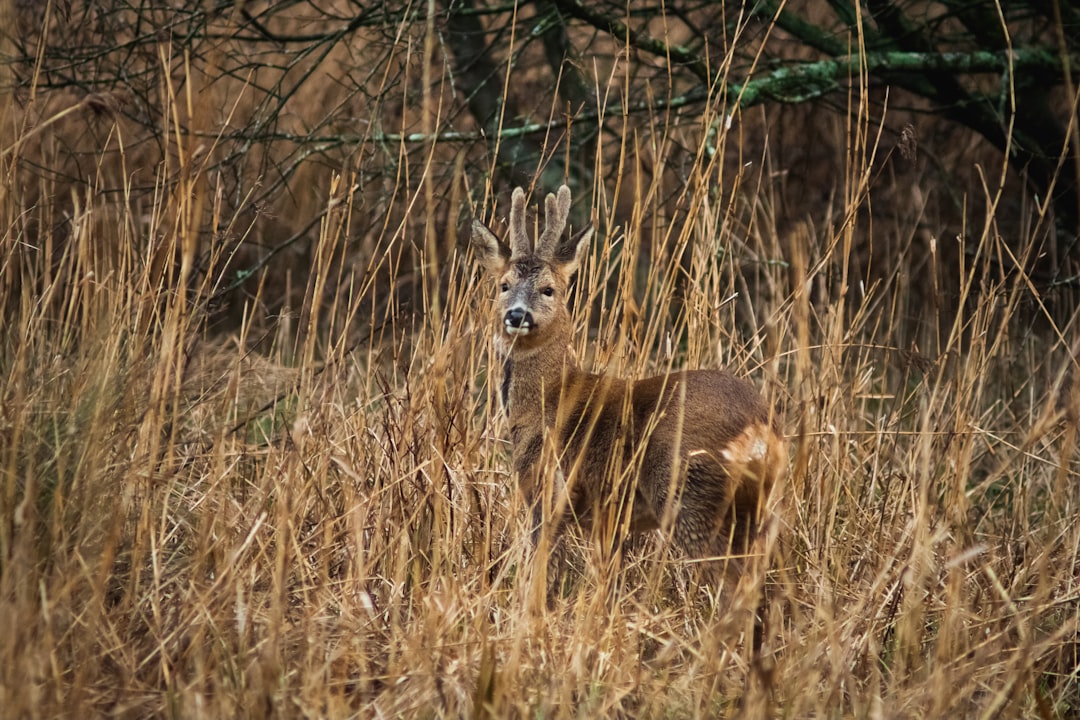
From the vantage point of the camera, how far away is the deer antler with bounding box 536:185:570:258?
4.54 metres

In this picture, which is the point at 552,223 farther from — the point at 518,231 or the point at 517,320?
the point at 517,320

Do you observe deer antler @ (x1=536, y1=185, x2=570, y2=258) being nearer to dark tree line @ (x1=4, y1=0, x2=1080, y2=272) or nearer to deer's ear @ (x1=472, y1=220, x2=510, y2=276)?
deer's ear @ (x1=472, y1=220, x2=510, y2=276)

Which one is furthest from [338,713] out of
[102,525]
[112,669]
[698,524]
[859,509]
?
[859,509]

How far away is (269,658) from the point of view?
113 inches

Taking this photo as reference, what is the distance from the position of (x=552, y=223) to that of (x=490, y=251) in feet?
0.79

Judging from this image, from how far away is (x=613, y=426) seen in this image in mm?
4285

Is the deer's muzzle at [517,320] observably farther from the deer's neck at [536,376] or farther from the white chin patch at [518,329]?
the deer's neck at [536,376]

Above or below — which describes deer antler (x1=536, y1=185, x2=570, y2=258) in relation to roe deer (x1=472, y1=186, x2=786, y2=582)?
above

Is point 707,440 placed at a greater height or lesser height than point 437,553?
greater

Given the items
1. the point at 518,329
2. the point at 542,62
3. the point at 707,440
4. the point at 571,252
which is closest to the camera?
the point at 707,440

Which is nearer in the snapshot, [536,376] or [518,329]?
[518,329]

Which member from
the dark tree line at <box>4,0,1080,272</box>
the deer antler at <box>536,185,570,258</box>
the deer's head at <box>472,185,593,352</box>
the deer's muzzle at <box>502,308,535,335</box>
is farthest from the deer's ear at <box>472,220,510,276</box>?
the dark tree line at <box>4,0,1080,272</box>

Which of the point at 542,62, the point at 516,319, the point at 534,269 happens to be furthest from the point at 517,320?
the point at 542,62

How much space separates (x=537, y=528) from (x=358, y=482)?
568mm
